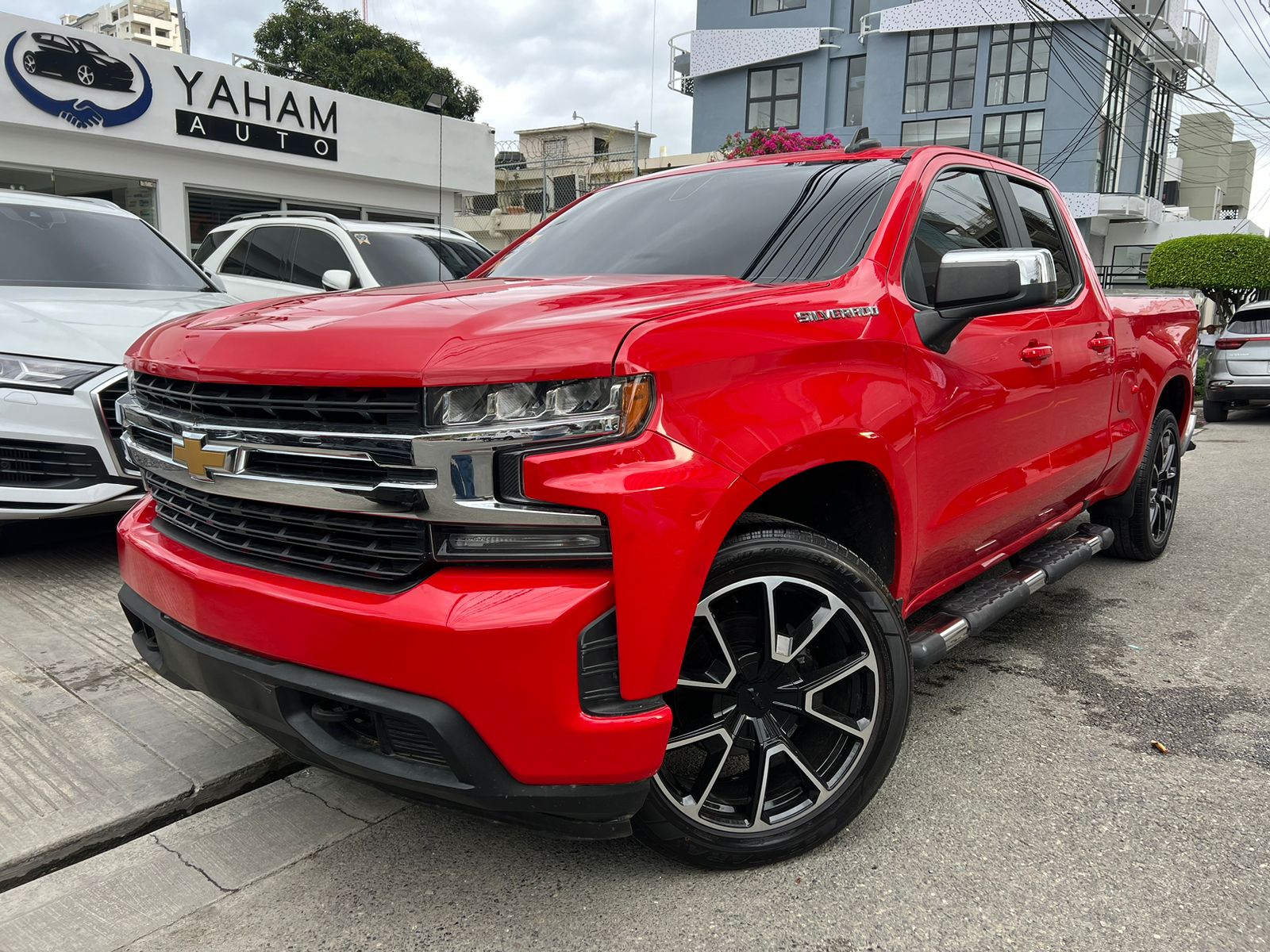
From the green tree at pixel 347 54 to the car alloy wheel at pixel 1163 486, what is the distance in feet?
105

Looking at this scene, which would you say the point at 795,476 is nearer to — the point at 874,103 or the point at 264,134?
the point at 264,134

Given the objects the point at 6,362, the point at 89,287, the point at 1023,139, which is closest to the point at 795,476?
the point at 6,362

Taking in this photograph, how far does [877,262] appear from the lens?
280cm

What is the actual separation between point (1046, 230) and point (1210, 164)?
216 feet

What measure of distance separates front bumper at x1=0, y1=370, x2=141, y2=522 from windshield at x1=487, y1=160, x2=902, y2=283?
6.64 feet

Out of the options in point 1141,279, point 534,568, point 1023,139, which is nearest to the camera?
point 534,568

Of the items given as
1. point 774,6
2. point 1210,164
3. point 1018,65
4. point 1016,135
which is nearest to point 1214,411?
point 1016,135

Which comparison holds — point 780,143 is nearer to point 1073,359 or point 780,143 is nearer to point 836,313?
point 1073,359

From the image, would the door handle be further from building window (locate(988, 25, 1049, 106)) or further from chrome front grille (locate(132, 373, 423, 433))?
building window (locate(988, 25, 1049, 106))

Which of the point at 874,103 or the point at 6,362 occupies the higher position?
the point at 874,103

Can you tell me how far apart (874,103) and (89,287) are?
3496 cm

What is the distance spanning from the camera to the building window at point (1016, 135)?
34.1 metres

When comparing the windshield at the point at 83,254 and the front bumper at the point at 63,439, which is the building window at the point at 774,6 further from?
the front bumper at the point at 63,439

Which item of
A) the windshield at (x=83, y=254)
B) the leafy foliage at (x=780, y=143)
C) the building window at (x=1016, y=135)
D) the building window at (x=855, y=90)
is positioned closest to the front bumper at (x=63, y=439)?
the windshield at (x=83, y=254)
